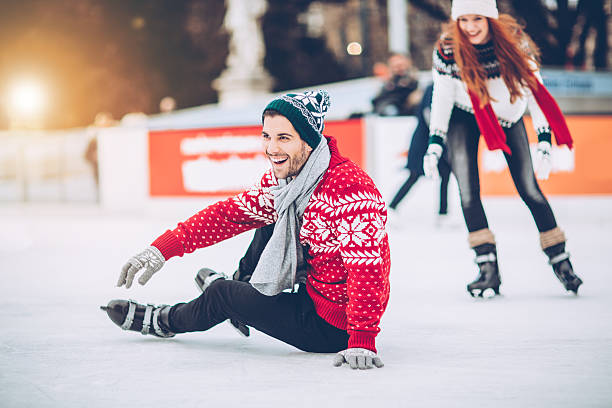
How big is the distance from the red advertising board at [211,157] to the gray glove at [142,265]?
7.13 metres

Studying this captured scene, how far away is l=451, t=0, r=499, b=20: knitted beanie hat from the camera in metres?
4.60

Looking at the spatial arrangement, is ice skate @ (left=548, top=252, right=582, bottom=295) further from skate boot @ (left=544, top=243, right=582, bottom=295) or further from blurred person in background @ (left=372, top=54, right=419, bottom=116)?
blurred person in background @ (left=372, top=54, right=419, bottom=116)

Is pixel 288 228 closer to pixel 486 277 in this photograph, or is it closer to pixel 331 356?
pixel 331 356

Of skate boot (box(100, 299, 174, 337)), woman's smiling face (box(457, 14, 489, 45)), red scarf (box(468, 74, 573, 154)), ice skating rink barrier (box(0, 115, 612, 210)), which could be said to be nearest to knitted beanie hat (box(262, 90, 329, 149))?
skate boot (box(100, 299, 174, 337))

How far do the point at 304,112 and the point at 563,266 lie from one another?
2198 mm

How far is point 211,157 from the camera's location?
447 inches

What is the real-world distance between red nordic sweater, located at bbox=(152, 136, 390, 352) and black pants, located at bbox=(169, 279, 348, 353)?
2.4 inches

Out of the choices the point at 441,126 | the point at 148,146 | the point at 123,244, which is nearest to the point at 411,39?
the point at 148,146

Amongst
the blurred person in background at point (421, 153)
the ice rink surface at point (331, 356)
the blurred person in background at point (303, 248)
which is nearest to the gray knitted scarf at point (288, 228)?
the blurred person in background at point (303, 248)

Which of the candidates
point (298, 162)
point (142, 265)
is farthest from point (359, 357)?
point (142, 265)

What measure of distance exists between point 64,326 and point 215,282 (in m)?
1.03

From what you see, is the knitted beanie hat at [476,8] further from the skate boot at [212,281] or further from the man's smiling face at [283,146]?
the skate boot at [212,281]

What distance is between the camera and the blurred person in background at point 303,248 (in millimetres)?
2932

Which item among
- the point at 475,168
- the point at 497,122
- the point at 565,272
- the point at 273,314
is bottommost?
the point at 565,272
